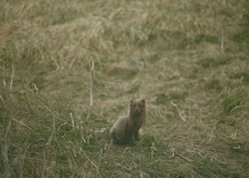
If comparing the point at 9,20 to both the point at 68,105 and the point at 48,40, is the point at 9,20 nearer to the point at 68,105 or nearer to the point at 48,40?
the point at 48,40

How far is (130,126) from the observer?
6.64 meters

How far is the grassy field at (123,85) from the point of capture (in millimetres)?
5605

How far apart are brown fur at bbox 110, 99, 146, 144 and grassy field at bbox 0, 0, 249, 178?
0.15 meters

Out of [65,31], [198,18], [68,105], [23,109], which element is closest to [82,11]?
[65,31]

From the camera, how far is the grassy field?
561 centimetres

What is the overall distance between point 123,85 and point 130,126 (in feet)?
7.76

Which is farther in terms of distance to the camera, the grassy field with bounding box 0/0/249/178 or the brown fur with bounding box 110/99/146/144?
the brown fur with bounding box 110/99/146/144

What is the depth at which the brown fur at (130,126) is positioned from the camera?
6605 mm

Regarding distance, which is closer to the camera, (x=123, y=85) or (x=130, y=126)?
(x=130, y=126)

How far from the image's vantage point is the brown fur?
260 inches

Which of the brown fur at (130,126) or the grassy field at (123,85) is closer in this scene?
the grassy field at (123,85)

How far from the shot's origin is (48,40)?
995 cm

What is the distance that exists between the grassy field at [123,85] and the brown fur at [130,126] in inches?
5.8

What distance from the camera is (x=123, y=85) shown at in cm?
895
